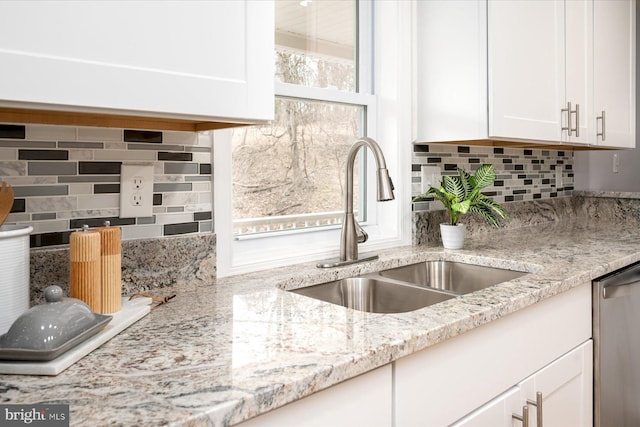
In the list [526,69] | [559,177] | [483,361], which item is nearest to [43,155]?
[483,361]

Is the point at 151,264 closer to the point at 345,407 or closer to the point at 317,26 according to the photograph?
the point at 345,407

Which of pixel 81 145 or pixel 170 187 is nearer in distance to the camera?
pixel 81 145

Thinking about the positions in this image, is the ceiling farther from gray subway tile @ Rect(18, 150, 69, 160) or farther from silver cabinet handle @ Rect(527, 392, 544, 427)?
silver cabinet handle @ Rect(527, 392, 544, 427)

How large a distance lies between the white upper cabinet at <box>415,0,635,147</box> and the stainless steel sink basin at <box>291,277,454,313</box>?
2.19 feet

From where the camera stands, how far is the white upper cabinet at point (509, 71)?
1749mm

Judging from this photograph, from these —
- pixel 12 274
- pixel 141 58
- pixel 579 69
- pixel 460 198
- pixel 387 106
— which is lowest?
pixel 12 274

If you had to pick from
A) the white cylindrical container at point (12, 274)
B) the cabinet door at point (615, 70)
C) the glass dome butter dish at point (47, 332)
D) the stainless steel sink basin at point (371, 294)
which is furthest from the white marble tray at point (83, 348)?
the cabinet door at point (615, 70)

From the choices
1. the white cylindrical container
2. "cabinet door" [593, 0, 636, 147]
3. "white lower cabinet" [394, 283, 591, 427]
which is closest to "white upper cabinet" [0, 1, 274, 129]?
the white cylindrical container

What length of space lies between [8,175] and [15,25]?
0.40 m

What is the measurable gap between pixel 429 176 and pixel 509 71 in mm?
496

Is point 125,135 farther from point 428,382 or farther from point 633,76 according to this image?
point 633,76

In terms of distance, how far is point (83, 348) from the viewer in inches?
30.6

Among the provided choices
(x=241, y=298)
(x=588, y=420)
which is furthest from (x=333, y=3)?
(x=588, y=420)

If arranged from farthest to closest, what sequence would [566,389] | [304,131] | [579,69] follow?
[579,69], [304,131], [566,389]
